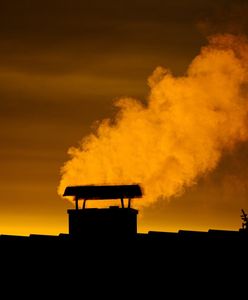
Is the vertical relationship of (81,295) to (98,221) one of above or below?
below

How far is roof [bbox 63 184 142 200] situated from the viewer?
1592 inches

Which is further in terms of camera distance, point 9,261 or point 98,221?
point 98,221

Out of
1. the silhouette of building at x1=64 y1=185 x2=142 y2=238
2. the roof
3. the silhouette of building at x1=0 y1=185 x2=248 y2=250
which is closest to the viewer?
the silhouette of building at x1=0 y1=185 x2=248 y2=250

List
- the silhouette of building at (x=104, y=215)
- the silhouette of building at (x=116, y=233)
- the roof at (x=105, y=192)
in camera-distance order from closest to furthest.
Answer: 1. the silhouette of building at (x=116, y=233)
2. the silhouette of building at (x=104, y=215)
3. the roof at (x=105, y=192)

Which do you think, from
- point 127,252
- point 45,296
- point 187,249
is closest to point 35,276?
point 45,296

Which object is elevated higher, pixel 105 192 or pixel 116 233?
pixel 105 192

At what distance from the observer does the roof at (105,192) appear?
1592 inches

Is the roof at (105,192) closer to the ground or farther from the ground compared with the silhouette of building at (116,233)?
farther from the ground

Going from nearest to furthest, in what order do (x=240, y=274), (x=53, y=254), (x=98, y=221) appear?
(x=240, y=274), (x=53, y=254), (x=98, y=221)

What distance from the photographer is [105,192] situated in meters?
40.9

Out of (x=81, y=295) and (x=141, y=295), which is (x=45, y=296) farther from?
(x=141, y=295)

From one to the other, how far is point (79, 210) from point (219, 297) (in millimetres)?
8416

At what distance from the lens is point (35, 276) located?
36219mm

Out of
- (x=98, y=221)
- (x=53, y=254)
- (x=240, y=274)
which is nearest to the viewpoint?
(x=240, y=274)
